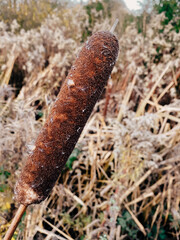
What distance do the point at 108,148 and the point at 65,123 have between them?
4.94 feet

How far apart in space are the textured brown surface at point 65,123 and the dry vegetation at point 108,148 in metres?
0.09

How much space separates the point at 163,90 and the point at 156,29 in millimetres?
886

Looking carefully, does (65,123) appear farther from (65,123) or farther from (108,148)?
(108,148)

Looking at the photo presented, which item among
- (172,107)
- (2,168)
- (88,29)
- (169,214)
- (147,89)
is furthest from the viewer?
(88,29)

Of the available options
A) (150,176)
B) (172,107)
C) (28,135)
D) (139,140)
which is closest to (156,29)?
(172,107)

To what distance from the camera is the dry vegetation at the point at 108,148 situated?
158cm

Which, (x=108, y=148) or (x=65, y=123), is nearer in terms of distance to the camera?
(x=65, y=123)

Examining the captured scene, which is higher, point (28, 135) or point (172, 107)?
point (172, 107)

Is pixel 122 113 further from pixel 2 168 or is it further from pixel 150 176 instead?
pixel 2 168

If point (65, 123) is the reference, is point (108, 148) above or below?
below

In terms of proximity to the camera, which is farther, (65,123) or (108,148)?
(108,148)

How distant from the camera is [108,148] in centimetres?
215

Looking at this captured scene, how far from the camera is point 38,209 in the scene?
5.00 ft

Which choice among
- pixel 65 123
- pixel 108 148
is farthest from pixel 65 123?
pixel 108 148
